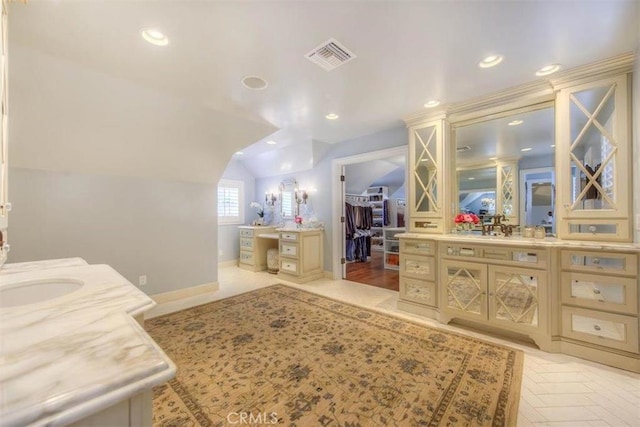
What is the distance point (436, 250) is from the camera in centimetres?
294

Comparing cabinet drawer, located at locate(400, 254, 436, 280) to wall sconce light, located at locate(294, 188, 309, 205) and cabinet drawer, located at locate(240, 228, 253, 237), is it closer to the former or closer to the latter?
wall sconce light, located at locate(294, 188, 309, 205)

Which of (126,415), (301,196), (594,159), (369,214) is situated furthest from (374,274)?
(126,415)

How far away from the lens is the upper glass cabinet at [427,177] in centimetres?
316

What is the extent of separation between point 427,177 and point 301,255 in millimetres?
2355

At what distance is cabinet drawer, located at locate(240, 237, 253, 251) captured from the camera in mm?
5453

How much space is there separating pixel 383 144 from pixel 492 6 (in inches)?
95.2

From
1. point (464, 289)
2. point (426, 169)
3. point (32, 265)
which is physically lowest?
point (464, 289)

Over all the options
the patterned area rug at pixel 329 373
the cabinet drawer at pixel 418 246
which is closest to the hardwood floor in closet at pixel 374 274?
the cabinet drawer at pixel 418 246

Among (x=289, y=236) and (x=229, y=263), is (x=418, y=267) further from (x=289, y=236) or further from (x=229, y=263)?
(x=229, y=263)

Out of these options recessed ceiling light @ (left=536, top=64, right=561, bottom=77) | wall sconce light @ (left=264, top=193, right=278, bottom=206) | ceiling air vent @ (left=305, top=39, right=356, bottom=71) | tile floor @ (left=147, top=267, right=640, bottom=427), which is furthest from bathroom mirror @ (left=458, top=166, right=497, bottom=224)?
wall sconce light @ (left=264, top=193, right=278, bottom=206)

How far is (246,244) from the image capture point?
556cm

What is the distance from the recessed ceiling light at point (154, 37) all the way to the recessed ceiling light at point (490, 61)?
249cm

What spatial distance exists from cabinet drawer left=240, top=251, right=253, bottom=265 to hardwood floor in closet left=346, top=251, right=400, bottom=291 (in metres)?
2.06

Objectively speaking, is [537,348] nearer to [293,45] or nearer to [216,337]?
[216,337]
